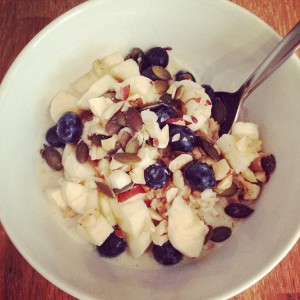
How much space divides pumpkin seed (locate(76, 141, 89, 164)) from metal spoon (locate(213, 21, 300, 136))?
249 mm

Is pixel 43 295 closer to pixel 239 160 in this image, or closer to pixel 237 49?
pixel 239 160

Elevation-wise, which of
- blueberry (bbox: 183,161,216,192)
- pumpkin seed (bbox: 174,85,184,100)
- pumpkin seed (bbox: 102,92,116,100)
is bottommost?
pumpkin seed (bbox: 102,92,116,100)

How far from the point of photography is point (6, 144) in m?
0.80

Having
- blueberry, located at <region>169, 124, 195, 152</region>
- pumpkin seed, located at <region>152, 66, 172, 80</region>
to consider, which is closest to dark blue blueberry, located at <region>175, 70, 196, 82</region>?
pumpkin seed, located at <region>152, 66, 172, 80</region>

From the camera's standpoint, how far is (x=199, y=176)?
0.76 meters

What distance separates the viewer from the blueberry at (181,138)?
0.79 metres

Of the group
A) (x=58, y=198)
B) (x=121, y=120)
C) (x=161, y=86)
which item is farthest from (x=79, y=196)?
(x=161, y=86)

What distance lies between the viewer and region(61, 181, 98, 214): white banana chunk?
0.78 m

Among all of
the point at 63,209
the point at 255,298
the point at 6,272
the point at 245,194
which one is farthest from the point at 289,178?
the point at 6,272

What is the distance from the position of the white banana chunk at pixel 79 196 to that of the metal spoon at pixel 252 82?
0.26 metres

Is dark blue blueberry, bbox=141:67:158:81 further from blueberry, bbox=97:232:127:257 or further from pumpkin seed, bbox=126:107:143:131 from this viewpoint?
blueberry, bbox=97:232:127:257

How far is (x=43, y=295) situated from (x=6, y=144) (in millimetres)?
272

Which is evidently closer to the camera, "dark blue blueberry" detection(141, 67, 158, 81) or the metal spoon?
the metal spoon

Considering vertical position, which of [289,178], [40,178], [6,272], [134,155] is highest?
[289,178]
